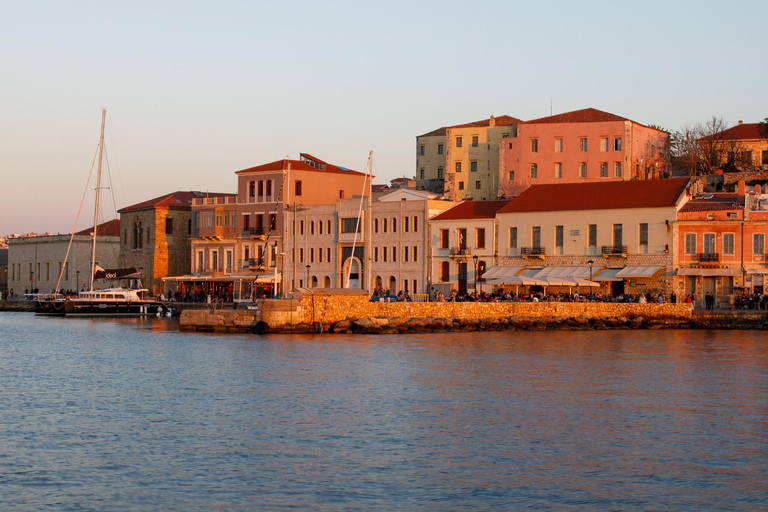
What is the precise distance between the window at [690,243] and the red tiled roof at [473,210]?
1138cm

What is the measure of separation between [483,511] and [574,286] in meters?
39.4

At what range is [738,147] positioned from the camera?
3022 inches

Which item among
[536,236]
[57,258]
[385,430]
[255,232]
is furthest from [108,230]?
[385,430]

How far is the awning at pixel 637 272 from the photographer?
50031mm

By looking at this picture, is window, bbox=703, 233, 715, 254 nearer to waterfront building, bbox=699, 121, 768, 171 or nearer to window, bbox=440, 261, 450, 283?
window, bbox=440, 261, 450, 283

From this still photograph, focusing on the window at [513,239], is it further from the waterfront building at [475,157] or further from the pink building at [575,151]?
the waterfront building at [475,157]

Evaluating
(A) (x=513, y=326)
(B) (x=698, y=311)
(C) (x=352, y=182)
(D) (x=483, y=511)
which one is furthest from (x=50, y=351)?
(C) (x=352, y=182)

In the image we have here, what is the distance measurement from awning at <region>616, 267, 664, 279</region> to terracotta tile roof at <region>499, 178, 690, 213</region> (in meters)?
3.29

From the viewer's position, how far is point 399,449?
17.9 meters

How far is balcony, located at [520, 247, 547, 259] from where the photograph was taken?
179 feet

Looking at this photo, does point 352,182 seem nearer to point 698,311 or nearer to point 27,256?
point 698,311

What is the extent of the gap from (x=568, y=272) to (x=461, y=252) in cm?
703

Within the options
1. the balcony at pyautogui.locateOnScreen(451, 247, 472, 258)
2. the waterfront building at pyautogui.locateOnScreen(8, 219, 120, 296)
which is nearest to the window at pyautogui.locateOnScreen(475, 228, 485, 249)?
the balcony at pyautogui.locateOnScreen(451, 247, 472, 258)

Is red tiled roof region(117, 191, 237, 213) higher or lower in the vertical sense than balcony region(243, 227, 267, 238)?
higher
